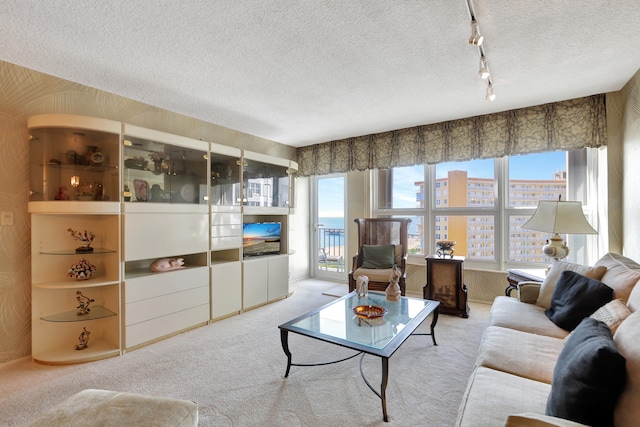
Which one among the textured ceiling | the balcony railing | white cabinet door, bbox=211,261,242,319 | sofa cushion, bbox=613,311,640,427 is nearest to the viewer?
sofa cushion, bbox=613,311,640,427

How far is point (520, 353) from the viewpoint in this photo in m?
1.58

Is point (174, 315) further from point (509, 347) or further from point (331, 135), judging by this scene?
point (331, 135)

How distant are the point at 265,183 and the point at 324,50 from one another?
83.2 inches

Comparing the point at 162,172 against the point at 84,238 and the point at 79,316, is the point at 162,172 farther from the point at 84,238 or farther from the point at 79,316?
the point at 79,316

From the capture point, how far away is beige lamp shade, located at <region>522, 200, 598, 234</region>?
257 centimetres

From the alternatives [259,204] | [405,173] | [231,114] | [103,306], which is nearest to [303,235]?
[259,204]

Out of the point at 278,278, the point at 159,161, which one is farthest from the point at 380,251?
the point at 159,161

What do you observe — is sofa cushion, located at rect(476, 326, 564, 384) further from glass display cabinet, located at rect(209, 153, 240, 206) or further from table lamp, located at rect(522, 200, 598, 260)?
glass display cabinet, located at rect(209, 153, 240, 206)

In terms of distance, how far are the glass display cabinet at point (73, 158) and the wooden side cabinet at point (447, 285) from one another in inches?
134

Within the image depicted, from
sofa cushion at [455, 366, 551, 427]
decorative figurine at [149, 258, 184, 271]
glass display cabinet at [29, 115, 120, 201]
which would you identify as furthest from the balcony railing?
sofa cushion at [455, 366, 551, 427]

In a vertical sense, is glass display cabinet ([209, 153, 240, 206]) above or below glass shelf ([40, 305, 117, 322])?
above

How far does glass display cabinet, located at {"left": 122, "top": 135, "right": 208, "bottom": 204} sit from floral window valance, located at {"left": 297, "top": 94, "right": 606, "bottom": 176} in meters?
2.23

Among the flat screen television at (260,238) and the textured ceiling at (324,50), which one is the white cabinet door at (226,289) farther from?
the textured ceiling at (324,50)

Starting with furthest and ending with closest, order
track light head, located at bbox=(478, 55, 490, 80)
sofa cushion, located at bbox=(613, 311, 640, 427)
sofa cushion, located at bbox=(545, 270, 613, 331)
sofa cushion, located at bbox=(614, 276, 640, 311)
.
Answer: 1. track light head, located at bbox=(478, 55, 490, 80)
2. sofa cushion, located at bbox=(545, 270, 613, 331)
3. sofa cushion, located at bbox=(614, 276, 640, 311)
4. sofa cushion, located at bbox=(613, 311, 640, 427)
